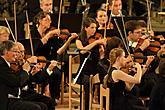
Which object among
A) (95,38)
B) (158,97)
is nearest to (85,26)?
(95,38)

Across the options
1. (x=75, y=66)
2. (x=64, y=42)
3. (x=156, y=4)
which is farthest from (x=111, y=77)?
(x=156, y=4)

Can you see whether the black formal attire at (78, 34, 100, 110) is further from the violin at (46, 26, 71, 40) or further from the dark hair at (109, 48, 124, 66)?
the dark hair at (109, 48, 124, 66)

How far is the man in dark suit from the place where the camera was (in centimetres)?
455

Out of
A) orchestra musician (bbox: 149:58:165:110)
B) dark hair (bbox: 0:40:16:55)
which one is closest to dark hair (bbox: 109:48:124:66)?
orchestra musician (bbox: 149:58:165:110)

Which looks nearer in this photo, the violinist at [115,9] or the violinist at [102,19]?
the violinist at [102,19]

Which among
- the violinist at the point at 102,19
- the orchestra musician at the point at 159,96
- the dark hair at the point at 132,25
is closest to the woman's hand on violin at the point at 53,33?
Answer: the violinist at the point at 102,19

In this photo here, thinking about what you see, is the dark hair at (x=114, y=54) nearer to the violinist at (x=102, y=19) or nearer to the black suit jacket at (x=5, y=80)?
the black suit jacket at (x=5, y=80)

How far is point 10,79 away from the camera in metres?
4.56

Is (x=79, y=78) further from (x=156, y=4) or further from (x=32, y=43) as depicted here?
(x=156, y=4)

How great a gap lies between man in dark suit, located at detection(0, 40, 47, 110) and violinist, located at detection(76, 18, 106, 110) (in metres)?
0.79

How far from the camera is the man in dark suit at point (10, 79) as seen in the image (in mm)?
4551

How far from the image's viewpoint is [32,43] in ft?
18.1

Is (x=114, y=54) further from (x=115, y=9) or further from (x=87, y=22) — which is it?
(x=115, y=9)

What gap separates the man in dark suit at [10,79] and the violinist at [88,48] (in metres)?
0.79
